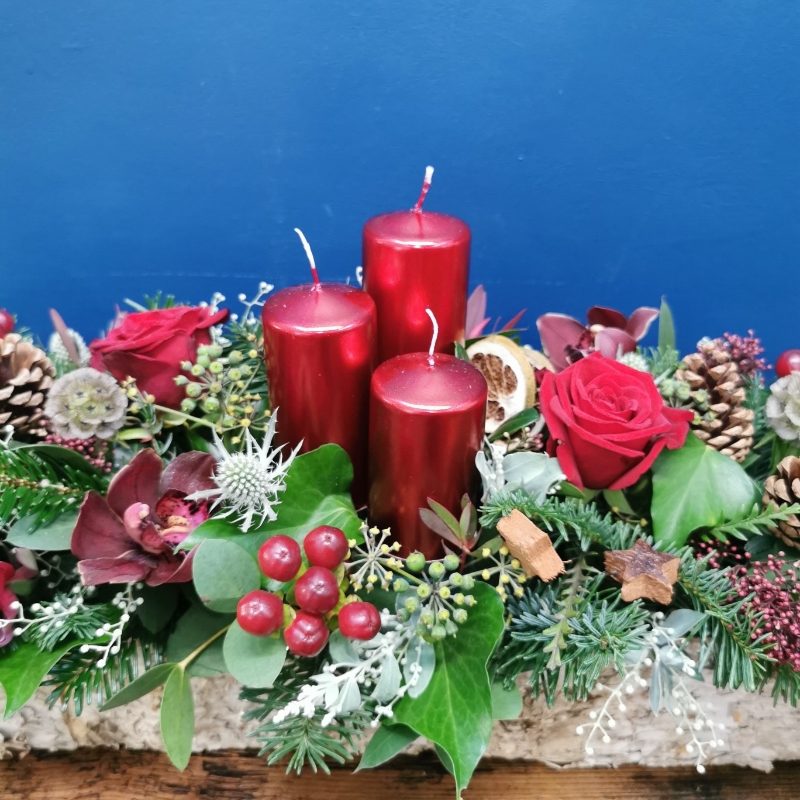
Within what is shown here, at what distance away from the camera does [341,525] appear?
48 cm

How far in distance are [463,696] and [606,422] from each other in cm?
20

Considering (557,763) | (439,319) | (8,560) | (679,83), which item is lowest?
(557,763)

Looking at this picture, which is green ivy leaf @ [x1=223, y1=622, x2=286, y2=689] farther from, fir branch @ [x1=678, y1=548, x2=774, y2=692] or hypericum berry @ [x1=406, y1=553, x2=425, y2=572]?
fir branch @ [x1=678, y1=548, x2=774, y2=692]

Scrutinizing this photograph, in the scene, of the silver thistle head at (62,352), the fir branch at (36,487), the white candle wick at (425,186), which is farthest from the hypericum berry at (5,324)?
the white candle wick at (425,186)

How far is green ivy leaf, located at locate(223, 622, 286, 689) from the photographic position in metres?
0.42

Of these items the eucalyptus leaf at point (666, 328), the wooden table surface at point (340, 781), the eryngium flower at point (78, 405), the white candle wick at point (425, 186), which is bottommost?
the wooden table surface at point (340, 781)

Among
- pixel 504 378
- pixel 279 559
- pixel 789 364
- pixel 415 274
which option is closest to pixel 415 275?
pixel 415 274

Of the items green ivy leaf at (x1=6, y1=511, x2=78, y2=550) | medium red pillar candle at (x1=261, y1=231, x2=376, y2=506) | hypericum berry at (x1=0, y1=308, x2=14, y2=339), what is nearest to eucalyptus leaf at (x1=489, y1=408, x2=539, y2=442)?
medium red pillar candle at (x1=261, y1=231, x2=376, y2=506)

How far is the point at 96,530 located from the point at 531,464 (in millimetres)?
295

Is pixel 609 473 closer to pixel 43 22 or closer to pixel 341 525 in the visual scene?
pixel 341 525

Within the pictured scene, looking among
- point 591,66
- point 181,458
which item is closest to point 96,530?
point 181,458

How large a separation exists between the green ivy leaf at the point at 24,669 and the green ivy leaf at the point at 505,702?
0.90 ft

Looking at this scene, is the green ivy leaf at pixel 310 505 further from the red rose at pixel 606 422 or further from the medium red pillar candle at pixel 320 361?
the red rose at pixel 606 422

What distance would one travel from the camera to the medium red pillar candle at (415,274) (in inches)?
19.8
